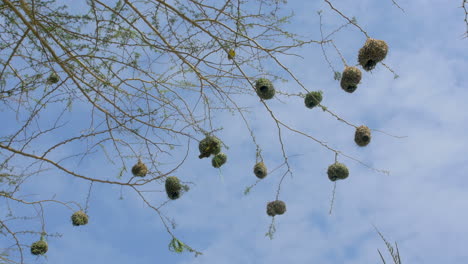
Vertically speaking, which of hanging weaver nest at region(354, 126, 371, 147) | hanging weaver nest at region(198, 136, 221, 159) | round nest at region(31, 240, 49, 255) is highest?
hanging weaver nest at region(354, 126, 371, 147)

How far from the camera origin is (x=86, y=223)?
14.4 feet

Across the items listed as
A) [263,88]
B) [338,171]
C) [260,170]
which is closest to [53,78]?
[263,88]

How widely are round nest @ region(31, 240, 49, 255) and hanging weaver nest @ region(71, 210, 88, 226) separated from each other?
0.92ft

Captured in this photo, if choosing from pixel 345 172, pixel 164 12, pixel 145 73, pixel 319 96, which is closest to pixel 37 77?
pixel 145 73

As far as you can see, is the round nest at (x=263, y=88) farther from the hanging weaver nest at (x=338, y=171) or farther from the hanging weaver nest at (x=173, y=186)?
the hanging weaver nest at (x=338, y=171)

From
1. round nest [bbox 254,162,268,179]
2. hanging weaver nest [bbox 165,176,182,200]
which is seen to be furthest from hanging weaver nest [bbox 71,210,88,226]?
round nest [bbox 254,162,268,179]

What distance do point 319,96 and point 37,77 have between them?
6.99 ft

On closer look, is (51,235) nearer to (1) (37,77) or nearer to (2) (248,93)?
(1) (37,77)

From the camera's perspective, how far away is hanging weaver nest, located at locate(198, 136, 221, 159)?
338 cm

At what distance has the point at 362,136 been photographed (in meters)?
4.23

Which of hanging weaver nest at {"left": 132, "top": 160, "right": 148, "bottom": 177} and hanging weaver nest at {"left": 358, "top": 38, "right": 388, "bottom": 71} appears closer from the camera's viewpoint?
hanging weaver nest at {"left": 358, "top": 38, "right": 388, "bottom": 71}

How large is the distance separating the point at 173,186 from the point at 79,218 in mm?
1051

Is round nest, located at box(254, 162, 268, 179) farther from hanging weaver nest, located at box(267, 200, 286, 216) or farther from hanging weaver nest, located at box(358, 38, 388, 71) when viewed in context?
hanging weaver nest, located at box(358, 38, 388, 71)

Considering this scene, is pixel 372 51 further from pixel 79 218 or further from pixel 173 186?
pixel 79 218
